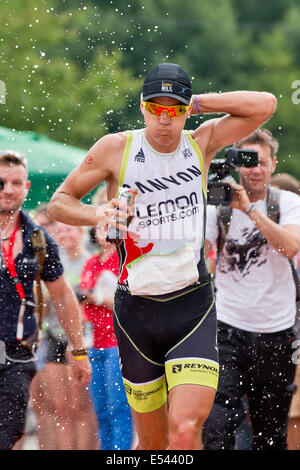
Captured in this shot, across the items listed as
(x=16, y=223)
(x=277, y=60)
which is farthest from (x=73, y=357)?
(x=277, y=60)

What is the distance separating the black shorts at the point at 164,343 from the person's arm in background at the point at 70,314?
1.11 metres

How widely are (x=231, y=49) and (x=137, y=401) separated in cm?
4005

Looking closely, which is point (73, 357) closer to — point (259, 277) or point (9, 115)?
point (259, 277)

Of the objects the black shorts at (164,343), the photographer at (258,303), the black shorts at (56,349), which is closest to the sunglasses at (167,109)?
the black shorts at (164,343)

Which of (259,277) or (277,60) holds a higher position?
(277,60)

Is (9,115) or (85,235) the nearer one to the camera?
(85,235)

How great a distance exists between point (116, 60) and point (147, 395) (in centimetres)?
2222

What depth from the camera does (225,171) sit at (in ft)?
19.0

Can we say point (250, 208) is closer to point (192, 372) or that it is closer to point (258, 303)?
point (258, 303)

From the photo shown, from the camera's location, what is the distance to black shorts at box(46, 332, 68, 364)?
6.71 meters

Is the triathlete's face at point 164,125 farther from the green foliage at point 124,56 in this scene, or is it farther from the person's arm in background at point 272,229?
the green foliage at point 124,56
